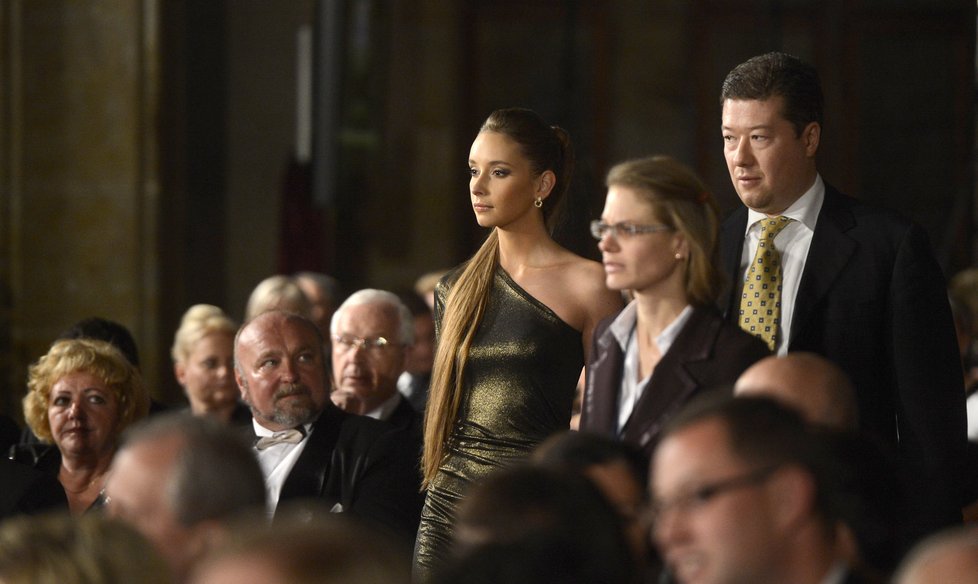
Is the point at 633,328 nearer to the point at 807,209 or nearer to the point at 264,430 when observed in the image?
the point at 807,209

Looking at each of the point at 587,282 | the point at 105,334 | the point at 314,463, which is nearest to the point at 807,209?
the point at 587,282

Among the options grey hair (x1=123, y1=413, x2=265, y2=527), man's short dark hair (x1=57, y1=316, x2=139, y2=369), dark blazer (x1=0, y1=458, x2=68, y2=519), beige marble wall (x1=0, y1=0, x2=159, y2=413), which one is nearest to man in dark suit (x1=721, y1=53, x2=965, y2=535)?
grey hair (x1=123, y1=413, x2=265, y2=527)

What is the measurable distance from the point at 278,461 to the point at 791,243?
5.93 feet

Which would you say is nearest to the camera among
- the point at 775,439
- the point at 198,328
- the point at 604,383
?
the point at 775,439

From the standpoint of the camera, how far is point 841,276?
12.0 feet

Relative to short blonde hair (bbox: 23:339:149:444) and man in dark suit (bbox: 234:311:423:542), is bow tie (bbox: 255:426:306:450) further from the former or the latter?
short blonde hair (bbox: 23:339:149:444)

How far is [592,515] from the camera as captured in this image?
2.31 meters

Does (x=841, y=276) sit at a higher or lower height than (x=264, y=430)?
higher

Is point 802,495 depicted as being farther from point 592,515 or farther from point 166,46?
point 166,46

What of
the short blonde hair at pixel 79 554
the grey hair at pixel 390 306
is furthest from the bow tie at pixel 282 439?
the short blonde hair at pixel 79 554

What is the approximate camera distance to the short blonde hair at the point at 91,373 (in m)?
5.17

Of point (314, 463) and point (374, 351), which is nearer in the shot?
point (314, 463)

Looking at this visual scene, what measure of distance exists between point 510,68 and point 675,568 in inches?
364

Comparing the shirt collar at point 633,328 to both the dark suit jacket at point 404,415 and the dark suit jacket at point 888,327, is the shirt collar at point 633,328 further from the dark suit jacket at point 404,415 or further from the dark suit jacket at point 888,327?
the dark suit jacket at point 404,415
